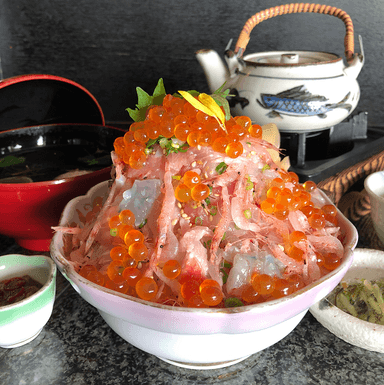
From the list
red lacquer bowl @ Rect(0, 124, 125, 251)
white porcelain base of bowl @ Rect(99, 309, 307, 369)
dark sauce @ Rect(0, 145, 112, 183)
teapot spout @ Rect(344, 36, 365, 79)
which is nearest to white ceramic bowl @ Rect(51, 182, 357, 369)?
white porcelain base of bowl @ Rect(99, 309, 307, 369)

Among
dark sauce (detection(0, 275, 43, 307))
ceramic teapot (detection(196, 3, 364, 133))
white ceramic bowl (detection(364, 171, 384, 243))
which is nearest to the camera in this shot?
dark sauce (detection(0, 275, 43, 307))

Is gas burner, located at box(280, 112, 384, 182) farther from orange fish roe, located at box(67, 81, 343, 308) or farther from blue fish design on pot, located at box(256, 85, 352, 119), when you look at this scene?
orange fish roe, located at box(67, 81, 343, 308)

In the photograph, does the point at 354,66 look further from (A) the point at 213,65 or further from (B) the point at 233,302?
(B) the point at 233,302

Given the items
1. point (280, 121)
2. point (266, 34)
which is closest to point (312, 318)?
point (280, 121)

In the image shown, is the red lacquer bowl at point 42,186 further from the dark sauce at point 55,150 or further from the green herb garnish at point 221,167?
the green herb garnish at point 221,167

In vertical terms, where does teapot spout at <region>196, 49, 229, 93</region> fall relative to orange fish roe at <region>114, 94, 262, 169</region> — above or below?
below

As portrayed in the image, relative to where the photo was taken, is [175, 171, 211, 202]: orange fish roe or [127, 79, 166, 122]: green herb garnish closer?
[175, 171, 211, 202]: orange fish roe

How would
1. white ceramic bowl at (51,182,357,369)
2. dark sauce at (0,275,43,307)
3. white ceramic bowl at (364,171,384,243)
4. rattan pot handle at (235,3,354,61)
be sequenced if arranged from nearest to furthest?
white ceramic bowl at (51,182,357,369) → dark sauce at (0,275,43,307) → white ceramic bowl at (364,171,384,243) → rattan pot handle at (235,3,354,61)
